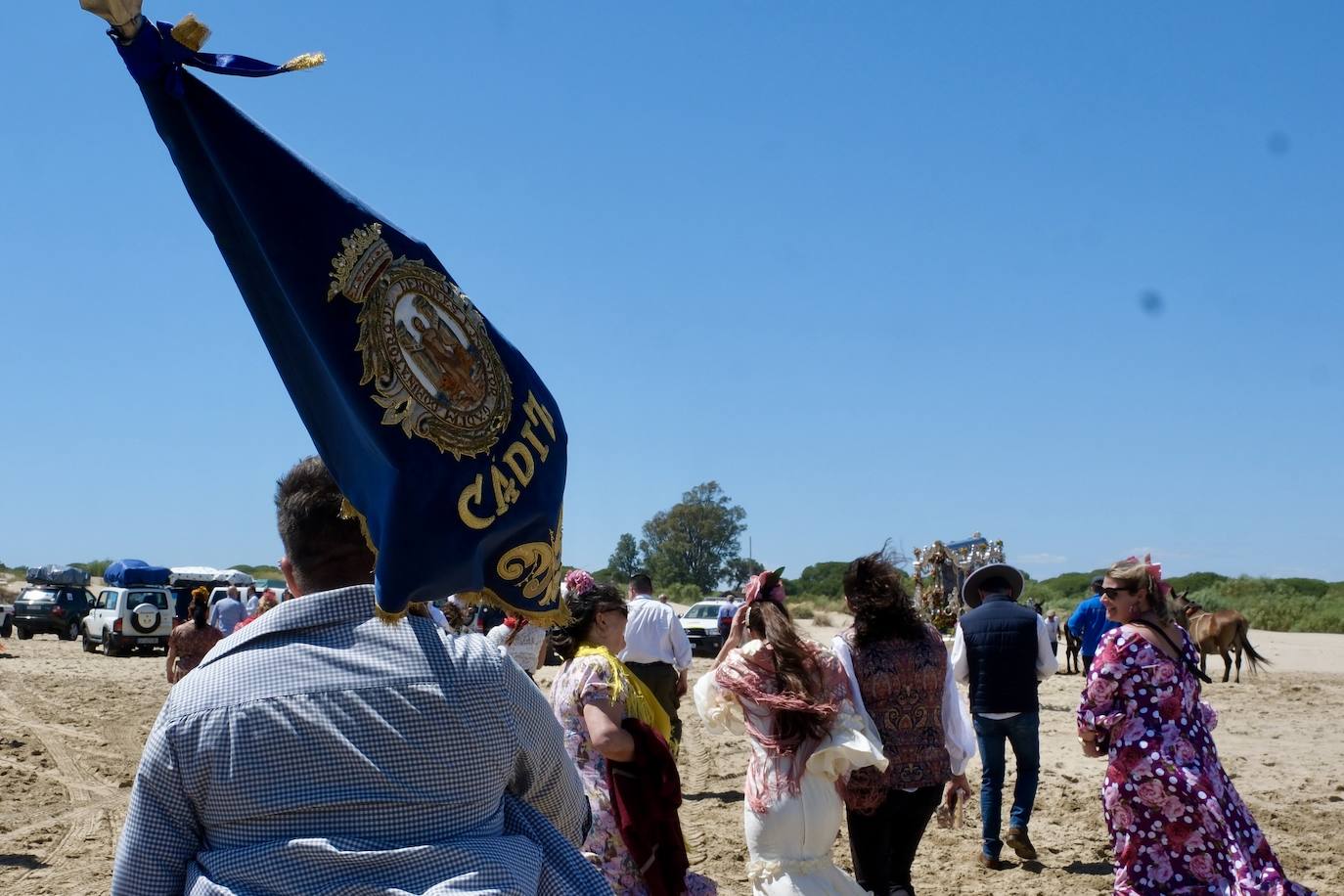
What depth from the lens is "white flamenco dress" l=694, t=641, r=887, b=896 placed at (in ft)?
17.7

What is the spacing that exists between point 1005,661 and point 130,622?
1020 inches

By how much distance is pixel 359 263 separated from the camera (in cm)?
225

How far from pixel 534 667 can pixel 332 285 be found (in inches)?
267

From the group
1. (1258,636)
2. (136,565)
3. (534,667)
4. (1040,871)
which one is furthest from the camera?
(136,565)

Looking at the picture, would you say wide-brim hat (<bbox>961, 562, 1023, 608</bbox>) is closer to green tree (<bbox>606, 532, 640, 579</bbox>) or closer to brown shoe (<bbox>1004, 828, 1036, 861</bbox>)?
brown shoe (<bbox>1004, 828, 1036, 861</bbox>)

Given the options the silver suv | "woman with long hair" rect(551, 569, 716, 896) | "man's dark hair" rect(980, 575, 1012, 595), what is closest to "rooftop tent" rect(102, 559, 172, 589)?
the silver suv

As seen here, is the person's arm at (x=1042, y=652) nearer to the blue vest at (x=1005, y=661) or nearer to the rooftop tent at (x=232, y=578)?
the blue vest at (x=1005, y=661)

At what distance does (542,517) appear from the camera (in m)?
2.38

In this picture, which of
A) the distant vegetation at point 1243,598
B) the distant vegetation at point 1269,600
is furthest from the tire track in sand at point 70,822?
the distant vegetation at point 1269,600

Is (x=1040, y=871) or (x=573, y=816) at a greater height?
(x=573, y=816)

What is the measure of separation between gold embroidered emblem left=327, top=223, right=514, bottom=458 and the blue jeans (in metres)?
6.42

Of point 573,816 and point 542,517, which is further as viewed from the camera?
point 573,816

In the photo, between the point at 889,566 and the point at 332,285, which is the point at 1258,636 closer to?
the point at 889,566

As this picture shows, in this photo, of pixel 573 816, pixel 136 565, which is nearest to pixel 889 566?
pixel 573 816
